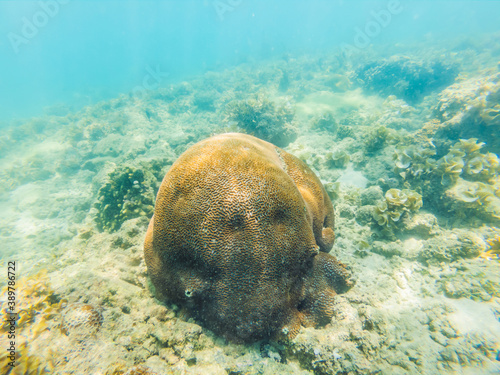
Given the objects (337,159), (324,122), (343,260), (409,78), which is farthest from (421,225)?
(409,78)

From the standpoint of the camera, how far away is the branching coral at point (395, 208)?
5.20 meters

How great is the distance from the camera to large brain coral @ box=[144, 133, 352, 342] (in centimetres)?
289

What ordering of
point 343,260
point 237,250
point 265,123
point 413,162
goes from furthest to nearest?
point 265,123 < point 413,162 < point 343,260 < point 237,250

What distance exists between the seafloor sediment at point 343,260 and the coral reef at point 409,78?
12.7ft

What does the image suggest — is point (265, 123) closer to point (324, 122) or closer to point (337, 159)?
point (337, 159)

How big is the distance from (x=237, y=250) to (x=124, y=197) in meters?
5.05

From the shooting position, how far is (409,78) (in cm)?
1550

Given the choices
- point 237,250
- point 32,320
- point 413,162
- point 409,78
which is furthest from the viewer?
point 409,78

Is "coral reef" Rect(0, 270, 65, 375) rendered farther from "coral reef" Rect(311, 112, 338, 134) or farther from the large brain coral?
"coral reef" Rect(311, 112, 338, 134)

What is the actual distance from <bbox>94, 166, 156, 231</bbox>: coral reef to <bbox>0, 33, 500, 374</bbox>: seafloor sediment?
0.15 ft

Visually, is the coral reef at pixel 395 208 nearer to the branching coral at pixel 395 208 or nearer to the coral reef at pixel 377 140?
the branching coral at pixel 395 208

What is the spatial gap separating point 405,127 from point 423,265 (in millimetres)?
9833

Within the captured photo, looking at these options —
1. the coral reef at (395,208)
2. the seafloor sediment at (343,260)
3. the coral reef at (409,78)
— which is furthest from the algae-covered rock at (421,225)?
the coral reef at (409,78)

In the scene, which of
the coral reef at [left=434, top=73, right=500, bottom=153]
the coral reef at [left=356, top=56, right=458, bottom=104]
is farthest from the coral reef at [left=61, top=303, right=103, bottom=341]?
the coral reef at [left=356, top=56, right=458, bottom=104]
